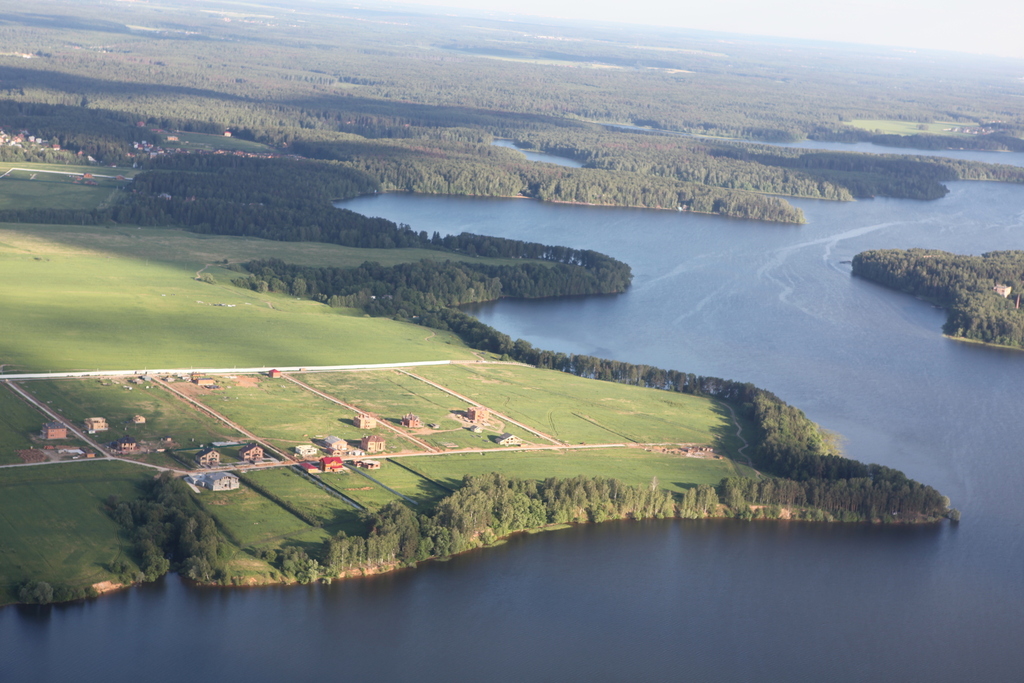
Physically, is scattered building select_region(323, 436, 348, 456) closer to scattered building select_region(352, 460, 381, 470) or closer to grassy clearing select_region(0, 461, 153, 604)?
scattered building select_region(352, 460, 381, 470)

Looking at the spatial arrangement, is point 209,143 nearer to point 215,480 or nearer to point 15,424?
point 15,424

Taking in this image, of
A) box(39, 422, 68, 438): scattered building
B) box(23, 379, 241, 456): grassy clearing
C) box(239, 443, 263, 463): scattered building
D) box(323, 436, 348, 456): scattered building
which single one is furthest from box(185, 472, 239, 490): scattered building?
box(39, 422, 68, 438): scattered building

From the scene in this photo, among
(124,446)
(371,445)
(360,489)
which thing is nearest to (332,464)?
(360,489)

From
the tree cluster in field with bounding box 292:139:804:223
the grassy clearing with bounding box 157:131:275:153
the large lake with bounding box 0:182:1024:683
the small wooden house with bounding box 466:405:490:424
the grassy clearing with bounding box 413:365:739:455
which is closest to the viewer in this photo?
the large lake with bounding box 0:182:1024:683

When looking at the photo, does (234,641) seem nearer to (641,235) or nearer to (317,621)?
(317,621)

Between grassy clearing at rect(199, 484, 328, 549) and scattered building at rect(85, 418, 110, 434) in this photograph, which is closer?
grassy clearing at rect(199, 484, 328, 549)

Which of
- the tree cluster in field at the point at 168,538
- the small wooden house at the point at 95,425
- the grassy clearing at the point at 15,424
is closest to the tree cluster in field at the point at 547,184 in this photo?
the grassy clearing at the point at 15,424
